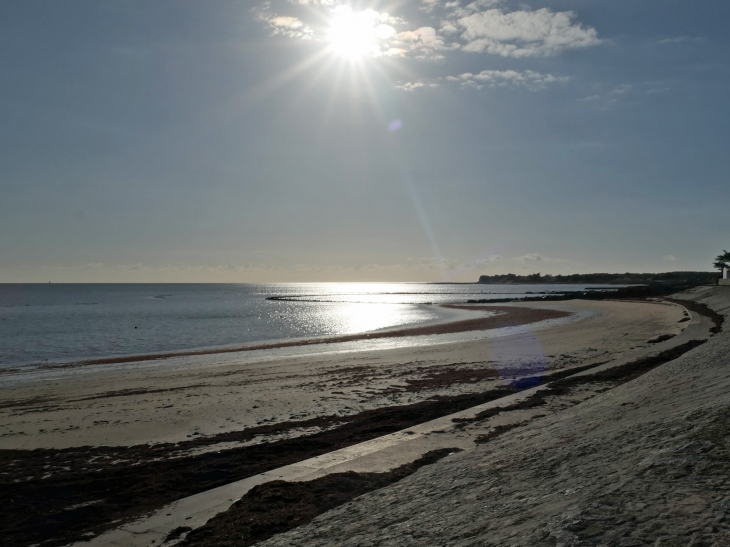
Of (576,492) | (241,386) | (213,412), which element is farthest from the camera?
(241,386)

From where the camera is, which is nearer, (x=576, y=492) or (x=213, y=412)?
(x=576, y=492)

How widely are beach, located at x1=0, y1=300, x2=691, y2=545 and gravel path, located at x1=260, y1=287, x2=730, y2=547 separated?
6.74 ft

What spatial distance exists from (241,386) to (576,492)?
13.5 m

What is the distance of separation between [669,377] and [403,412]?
5.95 m

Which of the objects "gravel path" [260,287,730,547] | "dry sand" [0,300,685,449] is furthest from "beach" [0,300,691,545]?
"gravel path" [260,287,730,547]

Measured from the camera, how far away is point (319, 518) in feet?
17.7

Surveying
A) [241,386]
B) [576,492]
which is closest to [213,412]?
[241,386]

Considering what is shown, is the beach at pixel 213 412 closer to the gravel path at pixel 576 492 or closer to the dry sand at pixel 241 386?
the dry sand at pixel 241 386

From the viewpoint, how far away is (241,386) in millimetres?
16094

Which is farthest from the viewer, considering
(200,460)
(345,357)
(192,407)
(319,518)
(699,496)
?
(345,357)

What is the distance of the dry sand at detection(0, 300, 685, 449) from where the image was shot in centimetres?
1130

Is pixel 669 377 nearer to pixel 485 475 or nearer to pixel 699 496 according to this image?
pixel 485 475

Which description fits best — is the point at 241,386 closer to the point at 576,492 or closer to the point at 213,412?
the point at 213,412

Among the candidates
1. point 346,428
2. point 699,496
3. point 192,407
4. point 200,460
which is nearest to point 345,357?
point 192,407
